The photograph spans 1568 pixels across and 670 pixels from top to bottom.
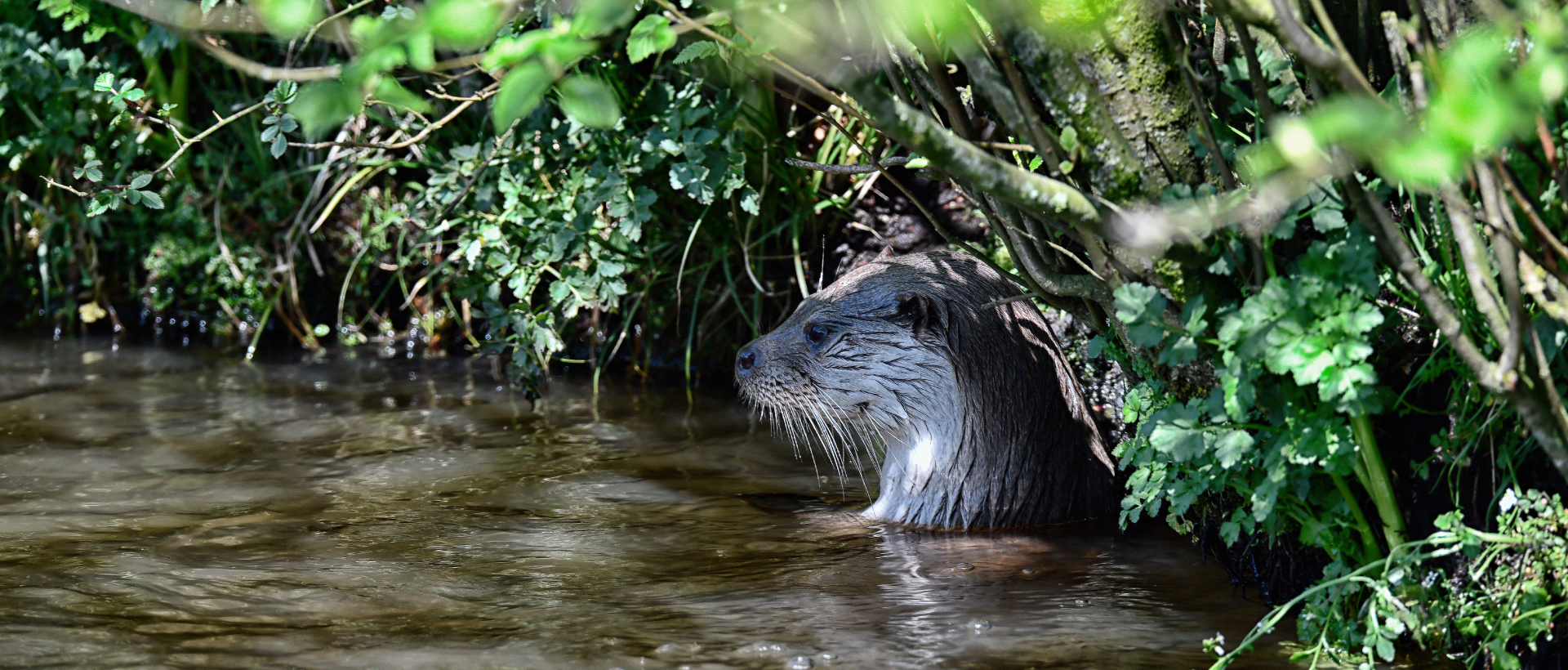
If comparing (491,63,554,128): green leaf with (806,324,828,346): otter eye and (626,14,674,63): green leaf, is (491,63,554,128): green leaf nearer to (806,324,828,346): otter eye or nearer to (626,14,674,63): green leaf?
(626,14,674,63): green leaf

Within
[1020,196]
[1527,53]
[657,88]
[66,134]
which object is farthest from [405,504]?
[66,134]

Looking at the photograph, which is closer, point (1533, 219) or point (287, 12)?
point (287, 12)

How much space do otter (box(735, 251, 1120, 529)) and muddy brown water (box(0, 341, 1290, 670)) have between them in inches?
5.6

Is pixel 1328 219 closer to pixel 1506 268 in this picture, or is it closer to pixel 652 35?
pixel 1506 268

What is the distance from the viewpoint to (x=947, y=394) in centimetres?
367

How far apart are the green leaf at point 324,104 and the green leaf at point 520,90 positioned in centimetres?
20

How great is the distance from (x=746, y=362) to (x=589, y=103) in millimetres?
2408

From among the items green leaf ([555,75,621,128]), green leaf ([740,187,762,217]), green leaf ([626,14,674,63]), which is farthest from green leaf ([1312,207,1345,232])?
green leaf ([740,187,762,217])

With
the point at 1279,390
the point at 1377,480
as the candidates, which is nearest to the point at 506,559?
the point at 1279,390

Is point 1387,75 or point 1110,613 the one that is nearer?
point 1387,75

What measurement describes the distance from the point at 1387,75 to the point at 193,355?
224 inches

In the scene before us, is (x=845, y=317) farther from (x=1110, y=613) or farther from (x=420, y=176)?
(x=420, y=176)

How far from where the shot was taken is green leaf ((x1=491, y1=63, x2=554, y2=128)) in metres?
1.44

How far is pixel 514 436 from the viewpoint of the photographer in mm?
4750
